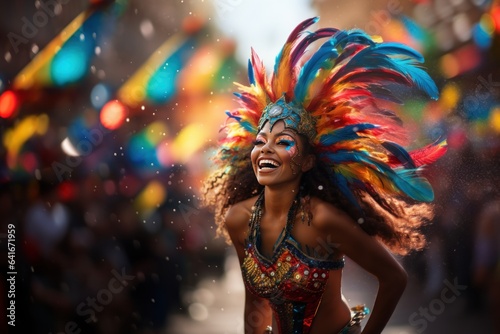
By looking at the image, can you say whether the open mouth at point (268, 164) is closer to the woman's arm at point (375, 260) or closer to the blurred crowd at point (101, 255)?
the woman's arm at point (375, 260)

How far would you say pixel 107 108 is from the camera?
112 inches

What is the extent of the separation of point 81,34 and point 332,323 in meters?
1.82

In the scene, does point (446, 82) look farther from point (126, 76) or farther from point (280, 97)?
point (126, 76)

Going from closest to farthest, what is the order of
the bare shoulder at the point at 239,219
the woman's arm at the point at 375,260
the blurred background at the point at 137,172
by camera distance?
the woman's arm at the point at 375,260, the bare shoulder at the point at 239,219, the blurred background at the point at 137,172

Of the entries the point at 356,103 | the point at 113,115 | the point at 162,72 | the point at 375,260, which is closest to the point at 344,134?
the point at 356,103

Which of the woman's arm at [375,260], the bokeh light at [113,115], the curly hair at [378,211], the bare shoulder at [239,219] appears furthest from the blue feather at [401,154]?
the bokeh light at [113,115]

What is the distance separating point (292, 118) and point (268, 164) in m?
0.16

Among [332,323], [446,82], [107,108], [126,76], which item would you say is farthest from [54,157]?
[446,82]

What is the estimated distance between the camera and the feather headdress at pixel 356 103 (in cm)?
184

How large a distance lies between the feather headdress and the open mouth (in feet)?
0.48

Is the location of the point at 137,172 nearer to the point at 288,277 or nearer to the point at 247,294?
the point at 247,294

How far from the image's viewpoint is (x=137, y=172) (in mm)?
2855

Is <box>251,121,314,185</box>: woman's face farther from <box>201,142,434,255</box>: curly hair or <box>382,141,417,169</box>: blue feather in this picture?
<box>382,141,417,169</box>: blue feather

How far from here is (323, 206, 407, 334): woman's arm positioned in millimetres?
1806
